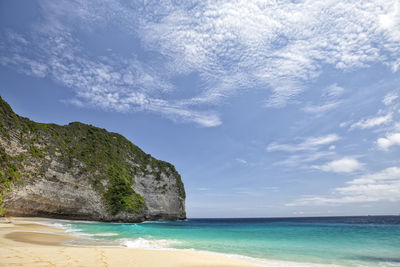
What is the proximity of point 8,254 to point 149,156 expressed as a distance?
6004 cm

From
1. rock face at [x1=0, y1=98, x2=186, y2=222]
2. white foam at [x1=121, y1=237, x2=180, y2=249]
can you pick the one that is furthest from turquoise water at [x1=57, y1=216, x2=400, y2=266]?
rock face at [x1=0, y1=98, x2=186, y2=222]

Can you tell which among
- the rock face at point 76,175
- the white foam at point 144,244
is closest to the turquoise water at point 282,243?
the white foam at point 144,244

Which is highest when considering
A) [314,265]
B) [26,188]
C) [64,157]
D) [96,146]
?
[96,146]

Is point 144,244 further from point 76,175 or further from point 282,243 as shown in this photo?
point 76,175

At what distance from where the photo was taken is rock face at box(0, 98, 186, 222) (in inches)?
1243

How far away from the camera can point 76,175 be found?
41.2 meters

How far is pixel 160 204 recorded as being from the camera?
5997cm

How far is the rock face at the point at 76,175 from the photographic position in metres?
31.6

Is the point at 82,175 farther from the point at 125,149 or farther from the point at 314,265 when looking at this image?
the point at 314,265

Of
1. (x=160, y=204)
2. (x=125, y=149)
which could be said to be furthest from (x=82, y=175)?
(x=160, y=204)

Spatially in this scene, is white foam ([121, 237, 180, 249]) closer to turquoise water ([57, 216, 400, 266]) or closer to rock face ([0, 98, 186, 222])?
turquoise water ([57, 216, 400, 266])

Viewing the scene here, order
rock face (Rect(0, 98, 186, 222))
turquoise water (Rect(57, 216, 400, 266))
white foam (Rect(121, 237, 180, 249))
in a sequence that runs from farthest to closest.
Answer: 1. rock face (Rect(0, 98, 186, 222))
2. white foam (Rect(121, 237, 180, 249))
3. turquoise water (Rect(57, 216, 400, 266))

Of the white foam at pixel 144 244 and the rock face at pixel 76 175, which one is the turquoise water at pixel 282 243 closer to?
the white foam at pixel 144 244

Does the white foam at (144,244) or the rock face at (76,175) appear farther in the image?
the rock face at (76,175)
